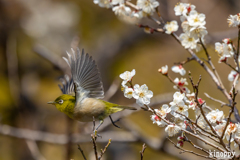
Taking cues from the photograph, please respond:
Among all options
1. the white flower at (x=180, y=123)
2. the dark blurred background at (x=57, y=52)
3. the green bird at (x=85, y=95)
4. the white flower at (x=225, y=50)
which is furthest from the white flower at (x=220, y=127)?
the dark blurred background at (x=57, y=52)

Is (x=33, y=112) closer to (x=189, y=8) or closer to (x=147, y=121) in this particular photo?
(x=147, y=121)

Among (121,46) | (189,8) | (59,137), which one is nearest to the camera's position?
(189,8)

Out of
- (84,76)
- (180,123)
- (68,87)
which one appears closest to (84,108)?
(84,76)

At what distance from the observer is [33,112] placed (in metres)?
4.95

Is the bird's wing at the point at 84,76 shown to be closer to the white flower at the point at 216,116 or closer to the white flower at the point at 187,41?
the white flower at the point at 187,41

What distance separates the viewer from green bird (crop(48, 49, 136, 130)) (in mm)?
1867

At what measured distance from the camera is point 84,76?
6.30 feet

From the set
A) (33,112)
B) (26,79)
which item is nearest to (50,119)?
(33,112)

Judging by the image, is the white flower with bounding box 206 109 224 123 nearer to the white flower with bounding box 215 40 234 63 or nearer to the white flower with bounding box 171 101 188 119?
the white flower with bounding box 171 101 188 119

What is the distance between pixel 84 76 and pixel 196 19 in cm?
84

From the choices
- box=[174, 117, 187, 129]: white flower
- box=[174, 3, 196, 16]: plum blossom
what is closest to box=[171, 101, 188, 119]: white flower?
box=[174, 117, 187, 129]: white flower

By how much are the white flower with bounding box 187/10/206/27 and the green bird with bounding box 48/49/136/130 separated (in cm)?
69

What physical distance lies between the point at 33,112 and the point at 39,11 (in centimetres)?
207

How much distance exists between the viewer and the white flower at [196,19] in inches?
59.6
